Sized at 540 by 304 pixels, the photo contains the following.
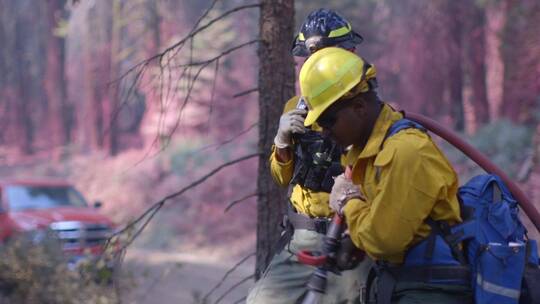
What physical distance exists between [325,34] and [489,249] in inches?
56.8

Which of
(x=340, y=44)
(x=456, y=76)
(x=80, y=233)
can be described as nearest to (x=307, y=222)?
(x=340, y=44)

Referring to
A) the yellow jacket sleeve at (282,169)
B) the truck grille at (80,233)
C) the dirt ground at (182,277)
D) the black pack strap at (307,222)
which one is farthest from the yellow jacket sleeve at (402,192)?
the truck grille at (80,233)

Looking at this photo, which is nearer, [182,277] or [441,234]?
[441,234]

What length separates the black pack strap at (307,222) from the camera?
383cm

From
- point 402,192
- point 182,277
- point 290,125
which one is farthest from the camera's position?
point 182,277

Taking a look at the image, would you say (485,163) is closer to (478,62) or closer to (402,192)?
(402,192)

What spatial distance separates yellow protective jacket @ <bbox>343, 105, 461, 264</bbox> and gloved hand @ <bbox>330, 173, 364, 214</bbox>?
0.31 ft

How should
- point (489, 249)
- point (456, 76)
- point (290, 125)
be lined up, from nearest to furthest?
point (489, 249)
point (290, 125)
point (456, 76)

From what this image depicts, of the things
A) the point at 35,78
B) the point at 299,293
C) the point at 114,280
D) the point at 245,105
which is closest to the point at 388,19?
the point at 245,105

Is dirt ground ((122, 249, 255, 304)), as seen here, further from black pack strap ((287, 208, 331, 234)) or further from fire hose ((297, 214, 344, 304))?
fire hose ((297, 214, 344, 304))

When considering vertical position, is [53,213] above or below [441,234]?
below

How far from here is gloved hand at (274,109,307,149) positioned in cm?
368

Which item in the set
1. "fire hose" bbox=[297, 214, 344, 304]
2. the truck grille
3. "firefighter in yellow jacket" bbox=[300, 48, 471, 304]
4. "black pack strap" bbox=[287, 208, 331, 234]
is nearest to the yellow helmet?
"firefighter in yellow jacket" bbox=[300, 48, 471, 304]

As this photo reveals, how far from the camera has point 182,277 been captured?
45.6 feet
